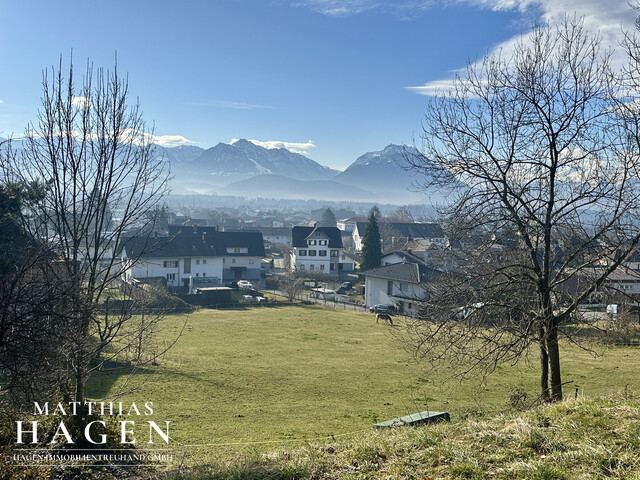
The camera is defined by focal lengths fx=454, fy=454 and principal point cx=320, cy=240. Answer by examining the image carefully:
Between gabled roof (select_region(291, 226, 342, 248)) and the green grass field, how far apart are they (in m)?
34.5

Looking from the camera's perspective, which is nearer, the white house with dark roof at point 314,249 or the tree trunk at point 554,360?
the tree trunk at point 554,360

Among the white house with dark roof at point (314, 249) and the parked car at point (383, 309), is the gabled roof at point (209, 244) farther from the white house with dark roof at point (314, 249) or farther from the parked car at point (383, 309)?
the parked car at point (383, 309)

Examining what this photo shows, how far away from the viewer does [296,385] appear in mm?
17594

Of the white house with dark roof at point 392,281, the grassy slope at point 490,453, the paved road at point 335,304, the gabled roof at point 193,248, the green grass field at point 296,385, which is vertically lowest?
the paved road at point 335,304

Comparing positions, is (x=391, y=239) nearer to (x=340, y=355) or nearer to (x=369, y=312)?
(x=369, y=312)

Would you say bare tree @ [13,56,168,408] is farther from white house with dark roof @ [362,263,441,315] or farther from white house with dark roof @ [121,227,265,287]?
white house with dark roof @ [121,227,265,287]

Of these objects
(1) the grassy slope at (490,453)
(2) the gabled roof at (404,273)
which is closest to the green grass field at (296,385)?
(1) the grassy slope at (490,453)

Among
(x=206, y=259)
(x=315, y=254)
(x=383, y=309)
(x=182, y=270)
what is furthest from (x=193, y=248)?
(x=383, y=309)

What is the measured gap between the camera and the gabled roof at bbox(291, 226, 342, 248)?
64.7 m

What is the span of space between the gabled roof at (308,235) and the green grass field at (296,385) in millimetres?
34520

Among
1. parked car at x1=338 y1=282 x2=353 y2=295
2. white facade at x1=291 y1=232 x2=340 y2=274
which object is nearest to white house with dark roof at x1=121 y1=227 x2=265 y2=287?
white facade at x1=291 y1=232 x2=340 y2=274

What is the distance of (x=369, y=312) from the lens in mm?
40781

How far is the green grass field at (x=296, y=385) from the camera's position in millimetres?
11734

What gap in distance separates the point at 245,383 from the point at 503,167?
13085 millimetres
